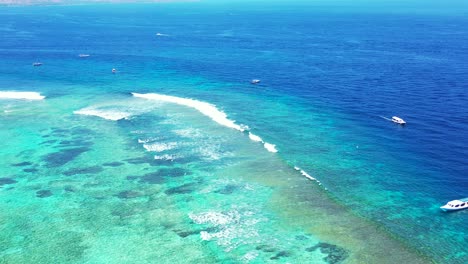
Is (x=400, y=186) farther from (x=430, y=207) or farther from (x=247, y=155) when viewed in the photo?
(x=247, y=155)

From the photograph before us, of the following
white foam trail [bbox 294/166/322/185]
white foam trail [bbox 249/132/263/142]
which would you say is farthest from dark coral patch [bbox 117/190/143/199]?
white foam trail [bbox 249/132/263/142]

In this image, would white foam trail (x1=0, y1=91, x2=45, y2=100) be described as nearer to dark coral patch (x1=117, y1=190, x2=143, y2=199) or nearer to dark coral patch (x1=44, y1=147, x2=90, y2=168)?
dark coral patch (x1=44, y1=147, x2=90, y2=168)

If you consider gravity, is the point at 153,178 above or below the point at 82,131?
below

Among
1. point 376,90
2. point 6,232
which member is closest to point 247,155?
point 6,232

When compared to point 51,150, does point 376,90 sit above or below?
above

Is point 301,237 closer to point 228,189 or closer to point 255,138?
point 228,189

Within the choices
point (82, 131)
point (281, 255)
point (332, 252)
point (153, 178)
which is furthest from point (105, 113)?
point (332, 252)
